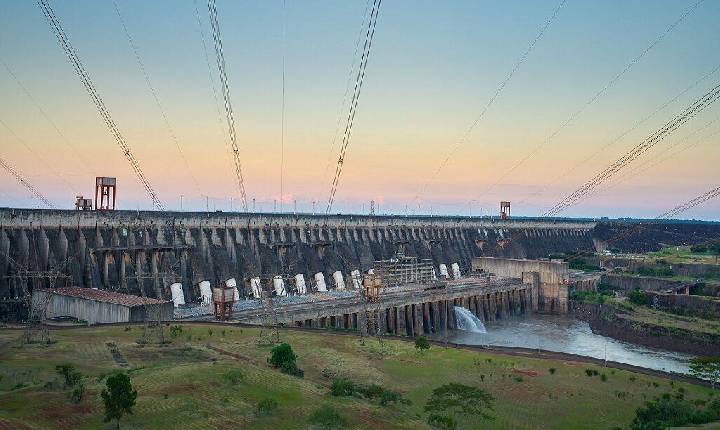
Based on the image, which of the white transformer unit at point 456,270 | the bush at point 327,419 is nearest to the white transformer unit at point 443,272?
the white transformer unit at point 456,270

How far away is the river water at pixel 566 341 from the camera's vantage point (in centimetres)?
5619

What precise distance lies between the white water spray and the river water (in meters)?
1.28

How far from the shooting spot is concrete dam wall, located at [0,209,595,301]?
58.7 metres

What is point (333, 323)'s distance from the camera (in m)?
58.5

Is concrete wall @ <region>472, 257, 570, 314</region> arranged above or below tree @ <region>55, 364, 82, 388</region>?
above

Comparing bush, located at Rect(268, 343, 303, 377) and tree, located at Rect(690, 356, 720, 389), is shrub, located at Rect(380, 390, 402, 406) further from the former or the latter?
tree, located at Rect(690, 356, 720, 389)

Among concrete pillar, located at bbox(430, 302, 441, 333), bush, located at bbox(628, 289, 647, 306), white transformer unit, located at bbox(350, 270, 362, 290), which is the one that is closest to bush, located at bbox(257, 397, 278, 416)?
concrete pillar, located at bbox(430, 302, 441, 333)

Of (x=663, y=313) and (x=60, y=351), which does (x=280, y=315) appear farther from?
(x=663, y=313)

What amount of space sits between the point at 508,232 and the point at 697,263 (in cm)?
3522

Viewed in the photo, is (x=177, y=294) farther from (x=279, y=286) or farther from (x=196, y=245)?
(x=279, y=286)

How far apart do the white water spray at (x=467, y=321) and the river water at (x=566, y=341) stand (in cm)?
128

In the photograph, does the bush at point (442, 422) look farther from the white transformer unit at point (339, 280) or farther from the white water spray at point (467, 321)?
the white transformer unit at point (339, 280)

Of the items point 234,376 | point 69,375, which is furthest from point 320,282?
point 69,375

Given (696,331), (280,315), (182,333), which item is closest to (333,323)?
(280,315)
